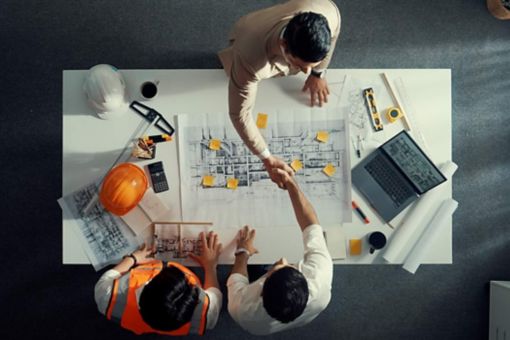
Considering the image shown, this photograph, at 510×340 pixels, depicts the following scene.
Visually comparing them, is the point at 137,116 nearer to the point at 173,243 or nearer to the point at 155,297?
the point at 173,243

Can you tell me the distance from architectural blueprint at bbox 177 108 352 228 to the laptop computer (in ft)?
0.25

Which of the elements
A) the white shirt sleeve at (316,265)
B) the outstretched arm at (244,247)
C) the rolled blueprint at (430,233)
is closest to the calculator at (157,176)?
the outstretched arm at (244,247)

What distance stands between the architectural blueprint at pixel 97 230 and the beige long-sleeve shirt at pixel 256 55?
597mm

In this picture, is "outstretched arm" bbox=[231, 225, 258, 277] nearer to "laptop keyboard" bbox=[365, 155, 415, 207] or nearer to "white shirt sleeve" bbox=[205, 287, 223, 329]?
"white shirt sleeve" bbox=[205, 287, 223, 329]

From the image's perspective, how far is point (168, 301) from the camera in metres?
1.31

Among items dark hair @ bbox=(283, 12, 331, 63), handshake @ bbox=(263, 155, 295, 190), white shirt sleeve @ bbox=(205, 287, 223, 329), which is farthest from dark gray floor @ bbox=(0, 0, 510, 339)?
dark hair @ bbox=(283, 12, 331, 63)

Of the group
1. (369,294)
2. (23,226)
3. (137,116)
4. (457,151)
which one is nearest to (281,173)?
(137,116)

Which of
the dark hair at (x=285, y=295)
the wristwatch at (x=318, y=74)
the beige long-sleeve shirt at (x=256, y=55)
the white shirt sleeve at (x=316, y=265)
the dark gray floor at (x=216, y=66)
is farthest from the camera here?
the dark gray floor at (x=216, y=66)

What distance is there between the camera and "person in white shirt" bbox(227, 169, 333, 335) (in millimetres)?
1263

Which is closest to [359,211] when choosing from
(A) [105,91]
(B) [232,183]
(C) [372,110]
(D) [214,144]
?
(C) [372,110]

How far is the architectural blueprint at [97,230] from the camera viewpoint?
4.97 feet

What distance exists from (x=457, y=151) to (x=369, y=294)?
87 cm

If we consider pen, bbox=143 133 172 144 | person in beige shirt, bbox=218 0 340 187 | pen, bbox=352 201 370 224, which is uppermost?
person in beige shirt, bbox=218 0 340 187

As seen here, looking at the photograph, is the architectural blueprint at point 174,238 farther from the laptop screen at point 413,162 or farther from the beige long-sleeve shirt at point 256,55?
the laptop screen at point 413,162
